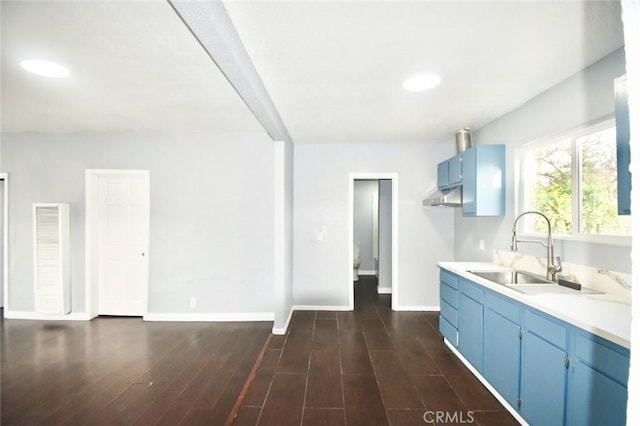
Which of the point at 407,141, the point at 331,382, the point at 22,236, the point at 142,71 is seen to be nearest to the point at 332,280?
the point at 331,382

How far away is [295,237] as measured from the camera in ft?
13.2

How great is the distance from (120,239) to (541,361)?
15.4 ft

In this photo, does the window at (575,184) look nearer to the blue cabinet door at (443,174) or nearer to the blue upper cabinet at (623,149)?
the blue upper cabinet at (623,149)

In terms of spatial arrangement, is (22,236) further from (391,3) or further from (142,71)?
(391,3)

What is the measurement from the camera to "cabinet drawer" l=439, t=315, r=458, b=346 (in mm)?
2684

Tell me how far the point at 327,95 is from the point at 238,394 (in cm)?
266

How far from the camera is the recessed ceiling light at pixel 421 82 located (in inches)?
82.4

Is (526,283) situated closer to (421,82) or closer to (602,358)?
(602,358)

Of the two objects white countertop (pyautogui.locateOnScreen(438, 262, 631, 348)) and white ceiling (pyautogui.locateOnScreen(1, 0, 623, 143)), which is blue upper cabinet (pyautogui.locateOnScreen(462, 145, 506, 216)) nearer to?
white ceiling (pyautogui.locateOnScreen(1, 0, 623, 143))

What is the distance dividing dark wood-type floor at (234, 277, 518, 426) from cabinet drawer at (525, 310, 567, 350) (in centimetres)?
73

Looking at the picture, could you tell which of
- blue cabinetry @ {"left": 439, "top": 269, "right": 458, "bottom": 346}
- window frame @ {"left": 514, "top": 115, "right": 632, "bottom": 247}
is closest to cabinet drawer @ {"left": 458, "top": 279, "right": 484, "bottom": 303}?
blue cabinetry @ {"left": 439, "top": 269, "right": 458, "bottom": 346}

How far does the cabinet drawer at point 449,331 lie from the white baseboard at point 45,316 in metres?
4.56

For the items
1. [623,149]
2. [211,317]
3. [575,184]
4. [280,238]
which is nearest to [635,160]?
[623,149]

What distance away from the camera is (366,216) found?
659cm
